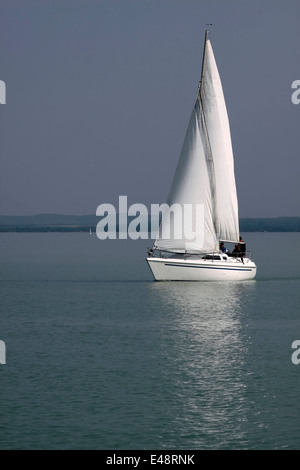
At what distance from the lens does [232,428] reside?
24.5 metres

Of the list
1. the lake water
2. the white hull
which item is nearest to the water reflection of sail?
the lake water

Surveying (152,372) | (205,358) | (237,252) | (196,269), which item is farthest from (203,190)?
(152,372)

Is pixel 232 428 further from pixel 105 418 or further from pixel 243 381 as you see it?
pixel 243 381

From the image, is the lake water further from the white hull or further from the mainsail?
the mainsail

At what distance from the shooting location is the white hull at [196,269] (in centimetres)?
6081

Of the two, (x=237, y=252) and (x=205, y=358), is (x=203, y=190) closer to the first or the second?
(x=237, y=252)

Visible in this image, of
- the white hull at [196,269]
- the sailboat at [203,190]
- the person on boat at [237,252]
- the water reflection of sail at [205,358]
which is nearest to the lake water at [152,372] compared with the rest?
the water reflection of sail at [205,358]

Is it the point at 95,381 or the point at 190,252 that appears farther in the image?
the point at 190,252

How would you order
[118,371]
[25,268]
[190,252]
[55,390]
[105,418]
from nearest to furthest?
[105,418]
[55,390]
[118,371]
[190,252]
[25,268]

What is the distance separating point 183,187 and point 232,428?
129 feet

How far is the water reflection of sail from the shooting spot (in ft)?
83.4

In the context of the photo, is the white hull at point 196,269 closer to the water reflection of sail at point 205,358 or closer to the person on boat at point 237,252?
the person on boat at point 237,252
